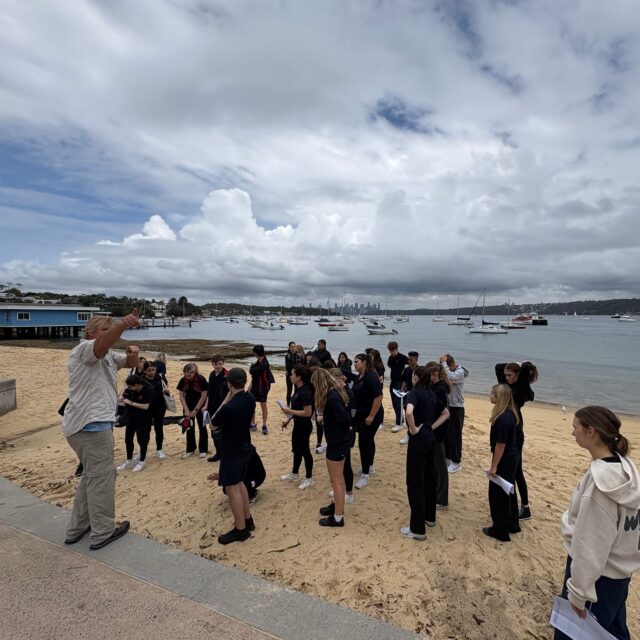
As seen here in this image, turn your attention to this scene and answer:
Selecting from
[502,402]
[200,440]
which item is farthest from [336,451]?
[200,440]

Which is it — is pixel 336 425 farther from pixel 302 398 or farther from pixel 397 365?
pixel 397 365

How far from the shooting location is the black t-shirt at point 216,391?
6.20 metres

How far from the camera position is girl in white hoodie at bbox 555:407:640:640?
1.94m

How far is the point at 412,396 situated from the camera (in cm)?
419

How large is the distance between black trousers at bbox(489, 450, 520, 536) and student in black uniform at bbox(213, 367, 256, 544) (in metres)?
2.71

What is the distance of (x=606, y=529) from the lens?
195 centimetres

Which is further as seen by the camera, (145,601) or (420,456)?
(420,456)

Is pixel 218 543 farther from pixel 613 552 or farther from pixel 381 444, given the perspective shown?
pixel 381 444

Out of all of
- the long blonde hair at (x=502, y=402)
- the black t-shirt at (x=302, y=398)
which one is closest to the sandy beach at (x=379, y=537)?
the black t-shirt at (x=302, y=398)

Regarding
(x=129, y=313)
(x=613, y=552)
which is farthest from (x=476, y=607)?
(x=129, y=313)

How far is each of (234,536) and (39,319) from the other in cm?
5861

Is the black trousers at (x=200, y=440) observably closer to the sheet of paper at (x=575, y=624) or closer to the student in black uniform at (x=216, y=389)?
the student in black uniform at (x=216, y=389)

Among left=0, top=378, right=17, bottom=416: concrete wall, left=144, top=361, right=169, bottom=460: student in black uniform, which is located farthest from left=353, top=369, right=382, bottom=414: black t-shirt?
left=0, top=378, right=17, bottom=416: concrete wall

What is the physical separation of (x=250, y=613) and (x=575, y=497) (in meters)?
2.26
